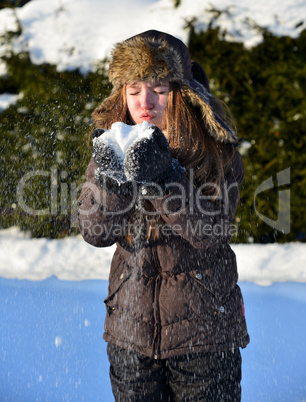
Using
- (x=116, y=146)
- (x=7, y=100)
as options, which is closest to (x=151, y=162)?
(x=116, y=146)

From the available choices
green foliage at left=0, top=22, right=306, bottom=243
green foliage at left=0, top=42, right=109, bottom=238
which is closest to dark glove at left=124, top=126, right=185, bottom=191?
green foliage at left=0, top=22, right=306, bottom=243

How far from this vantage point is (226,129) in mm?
1491

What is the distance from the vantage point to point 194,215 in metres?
1.33

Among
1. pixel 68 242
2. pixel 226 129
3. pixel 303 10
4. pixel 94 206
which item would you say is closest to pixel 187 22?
pixel 303 10

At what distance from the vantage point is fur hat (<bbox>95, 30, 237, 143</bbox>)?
57.6 inches

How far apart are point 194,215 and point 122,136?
1.02 feet

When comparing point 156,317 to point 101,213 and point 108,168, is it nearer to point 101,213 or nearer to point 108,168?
point 101,213

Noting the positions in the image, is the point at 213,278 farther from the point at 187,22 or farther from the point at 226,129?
the point at 187,22

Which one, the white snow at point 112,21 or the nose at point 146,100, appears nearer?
the nose at point 146,100

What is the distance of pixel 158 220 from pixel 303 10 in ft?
11.0

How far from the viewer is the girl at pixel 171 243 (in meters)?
1.36

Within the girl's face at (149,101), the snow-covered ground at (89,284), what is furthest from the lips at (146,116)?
the snow-covered ground at (89,284)

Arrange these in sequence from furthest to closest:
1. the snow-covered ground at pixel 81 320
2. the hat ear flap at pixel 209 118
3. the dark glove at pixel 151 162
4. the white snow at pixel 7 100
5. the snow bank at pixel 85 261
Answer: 1. the white snow at pixel 7 100
2. the snow bank at pixel 85 261
3. the snow-covered ground at pixel 81 320
4. the hat ear flap at pixel 209 118
5. the dark glove at pixel 151 162

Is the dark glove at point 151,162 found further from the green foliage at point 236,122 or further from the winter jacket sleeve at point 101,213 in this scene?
the green foliage at point 236,122
